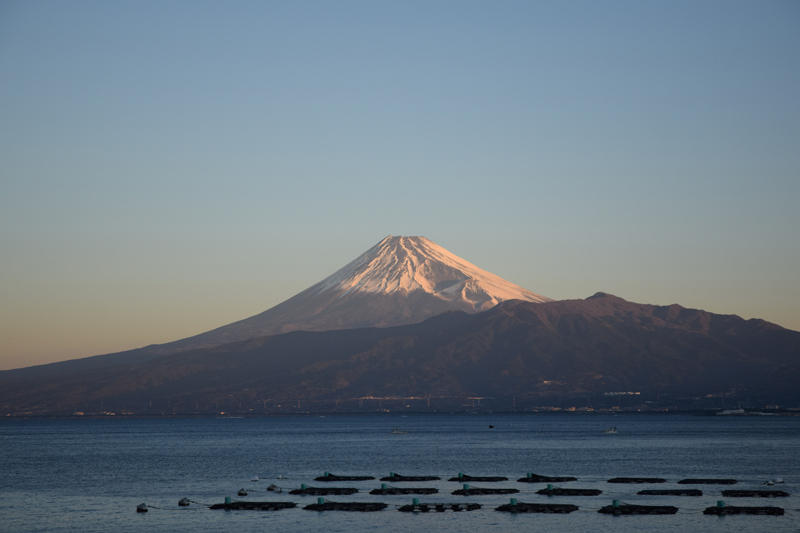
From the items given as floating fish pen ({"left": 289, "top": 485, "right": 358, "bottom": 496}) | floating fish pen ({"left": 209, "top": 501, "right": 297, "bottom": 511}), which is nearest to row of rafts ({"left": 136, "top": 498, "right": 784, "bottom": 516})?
floating fish pen ({"left": 209, "top": 501, "right": 297, "bottom": 511})

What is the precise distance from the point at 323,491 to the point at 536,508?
66.3 feet

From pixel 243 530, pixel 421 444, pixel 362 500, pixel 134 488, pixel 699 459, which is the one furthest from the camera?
pixel 421 444

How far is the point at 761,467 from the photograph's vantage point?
362 feet

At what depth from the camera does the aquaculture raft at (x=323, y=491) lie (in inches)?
3391

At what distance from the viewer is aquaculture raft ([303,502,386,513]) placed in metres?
76.1

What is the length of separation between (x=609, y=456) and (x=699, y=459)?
1165cm

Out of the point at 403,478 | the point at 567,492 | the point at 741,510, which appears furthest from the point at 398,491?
the point at 741,510

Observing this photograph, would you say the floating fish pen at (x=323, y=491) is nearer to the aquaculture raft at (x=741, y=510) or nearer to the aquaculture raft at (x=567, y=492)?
the aquaculture raft at (x=567, y=492)

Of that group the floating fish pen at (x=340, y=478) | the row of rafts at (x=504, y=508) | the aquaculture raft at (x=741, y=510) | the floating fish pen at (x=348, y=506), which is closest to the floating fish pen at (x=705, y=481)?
the row of rafts at (x=504, y=508)

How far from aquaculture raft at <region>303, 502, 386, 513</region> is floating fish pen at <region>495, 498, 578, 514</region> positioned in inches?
345

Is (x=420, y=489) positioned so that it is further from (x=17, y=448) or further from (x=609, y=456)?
(x=17, y=448)

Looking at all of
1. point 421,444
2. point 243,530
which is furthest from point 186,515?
point 421,444

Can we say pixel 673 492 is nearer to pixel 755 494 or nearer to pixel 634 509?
pixel 755 494

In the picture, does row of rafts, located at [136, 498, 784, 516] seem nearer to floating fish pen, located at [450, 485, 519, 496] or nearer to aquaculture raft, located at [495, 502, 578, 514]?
aquaculture raft, located at [495, 502, 578, 514]
